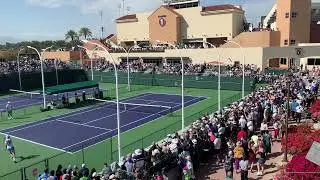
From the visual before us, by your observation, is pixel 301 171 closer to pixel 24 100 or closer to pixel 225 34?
pixel 24 100

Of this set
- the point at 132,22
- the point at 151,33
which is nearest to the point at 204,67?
the point at 151,33

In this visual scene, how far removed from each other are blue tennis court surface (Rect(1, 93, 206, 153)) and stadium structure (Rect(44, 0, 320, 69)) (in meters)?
13.6

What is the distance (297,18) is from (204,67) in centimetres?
1706

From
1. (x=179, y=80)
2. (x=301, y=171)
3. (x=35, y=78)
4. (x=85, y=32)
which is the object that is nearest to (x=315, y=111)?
(x=301, y=171)

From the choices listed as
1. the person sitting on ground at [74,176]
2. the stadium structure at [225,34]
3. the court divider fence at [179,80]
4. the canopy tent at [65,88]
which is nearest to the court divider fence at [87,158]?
the person sitting on ground at [74,176]

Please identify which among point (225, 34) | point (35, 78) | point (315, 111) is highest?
point (225, 34)

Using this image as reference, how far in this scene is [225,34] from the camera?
2689 inches

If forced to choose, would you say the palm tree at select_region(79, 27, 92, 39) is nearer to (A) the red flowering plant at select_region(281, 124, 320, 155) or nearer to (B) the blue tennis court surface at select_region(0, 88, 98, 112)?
(B) the blue tennis court surface at select_region(0, 88, 98, 112)

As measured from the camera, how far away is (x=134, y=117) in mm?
31578

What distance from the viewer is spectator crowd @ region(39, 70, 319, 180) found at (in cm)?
1448

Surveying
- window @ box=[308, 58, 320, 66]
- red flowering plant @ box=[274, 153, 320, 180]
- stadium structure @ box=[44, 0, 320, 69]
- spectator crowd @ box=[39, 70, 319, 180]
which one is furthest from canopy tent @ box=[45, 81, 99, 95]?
window @ box=[308, 58, 320, 66]

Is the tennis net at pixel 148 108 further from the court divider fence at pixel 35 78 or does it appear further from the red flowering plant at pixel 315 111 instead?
the court divider fence at pixel 35 78

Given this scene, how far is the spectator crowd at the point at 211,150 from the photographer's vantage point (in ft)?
47.5

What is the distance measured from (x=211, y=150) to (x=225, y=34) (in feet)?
171
